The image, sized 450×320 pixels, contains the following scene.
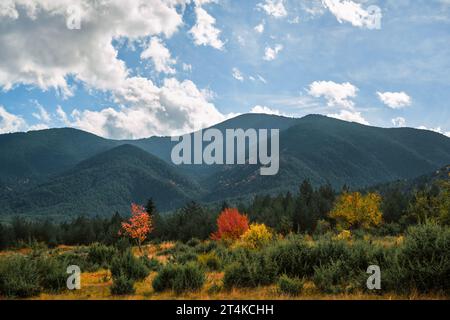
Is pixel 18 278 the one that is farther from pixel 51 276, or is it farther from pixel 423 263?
pixel 423 263

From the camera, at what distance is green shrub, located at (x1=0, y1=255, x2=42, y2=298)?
14.2 m

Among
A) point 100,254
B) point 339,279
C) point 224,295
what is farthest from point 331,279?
point 100,254

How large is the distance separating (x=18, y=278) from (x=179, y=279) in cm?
622

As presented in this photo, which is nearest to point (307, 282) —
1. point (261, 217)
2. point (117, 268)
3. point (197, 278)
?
point (197, 278)

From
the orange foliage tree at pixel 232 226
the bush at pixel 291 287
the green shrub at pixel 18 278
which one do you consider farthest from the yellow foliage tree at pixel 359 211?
the green shrub at pixel 18 278

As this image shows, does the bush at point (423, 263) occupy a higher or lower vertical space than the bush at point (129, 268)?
higher

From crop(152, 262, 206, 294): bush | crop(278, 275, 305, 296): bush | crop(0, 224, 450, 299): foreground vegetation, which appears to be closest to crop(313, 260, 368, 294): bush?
crop(0, 224, 450, 299): foreground vegetation

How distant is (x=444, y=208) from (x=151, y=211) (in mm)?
60092

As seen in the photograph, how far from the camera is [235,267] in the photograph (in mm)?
15445

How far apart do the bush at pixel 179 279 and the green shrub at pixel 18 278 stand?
4620 millimetres

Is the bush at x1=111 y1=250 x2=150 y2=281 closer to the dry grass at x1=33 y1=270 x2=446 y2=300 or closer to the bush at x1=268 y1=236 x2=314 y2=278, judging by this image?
the dry grass at x1=33 y1=270 x2=446 y2=300

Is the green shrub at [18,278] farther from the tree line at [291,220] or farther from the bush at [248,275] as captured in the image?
the tree line at [291,220]

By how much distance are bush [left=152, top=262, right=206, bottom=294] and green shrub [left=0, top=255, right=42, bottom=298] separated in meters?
4.62

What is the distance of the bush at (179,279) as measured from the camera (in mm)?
14642
